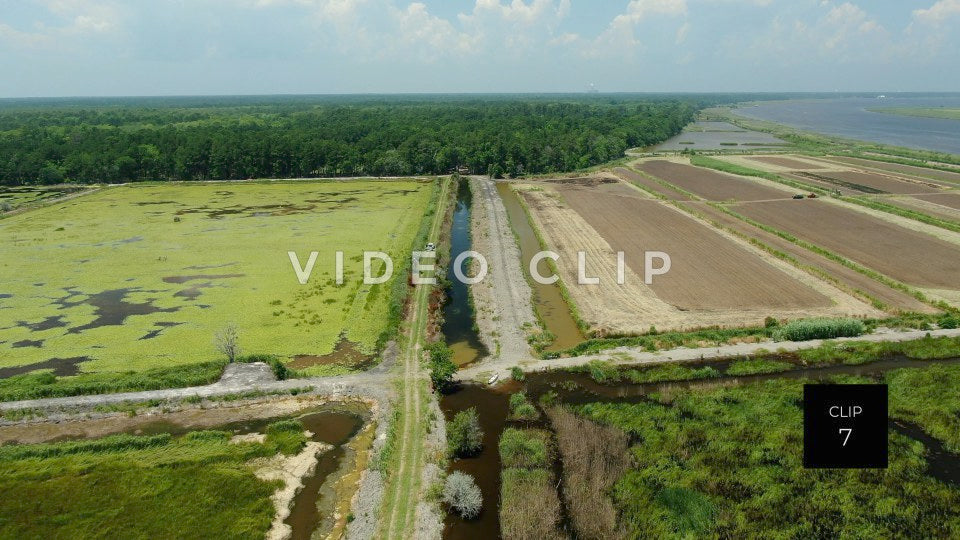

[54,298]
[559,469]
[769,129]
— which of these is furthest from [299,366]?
[769,129]

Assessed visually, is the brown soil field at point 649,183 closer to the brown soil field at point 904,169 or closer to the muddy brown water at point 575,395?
the brown soil field at point 904,169

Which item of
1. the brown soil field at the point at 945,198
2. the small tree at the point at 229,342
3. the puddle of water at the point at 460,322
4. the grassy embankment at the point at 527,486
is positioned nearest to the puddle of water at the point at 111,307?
the small tree at the point at 229,342

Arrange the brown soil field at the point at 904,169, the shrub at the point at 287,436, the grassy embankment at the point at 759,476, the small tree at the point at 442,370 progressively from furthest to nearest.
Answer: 1. the brown soil field at the point at 904,169
2. the small tree at the point at 442,370
3. the shrub at the point at 287,436
4. the grassy embankment at the point at 759,476

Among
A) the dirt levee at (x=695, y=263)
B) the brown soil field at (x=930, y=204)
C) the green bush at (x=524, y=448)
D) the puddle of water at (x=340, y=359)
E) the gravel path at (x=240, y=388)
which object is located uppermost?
the brown soil field at (x=930, y=204)

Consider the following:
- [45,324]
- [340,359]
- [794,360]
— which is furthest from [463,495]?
[45,324]

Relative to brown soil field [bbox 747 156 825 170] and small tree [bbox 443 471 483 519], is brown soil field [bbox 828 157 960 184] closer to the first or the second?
brown soil field [bbox 747 156 825 170]

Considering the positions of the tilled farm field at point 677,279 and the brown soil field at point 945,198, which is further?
the brown soil field at point 945,198
